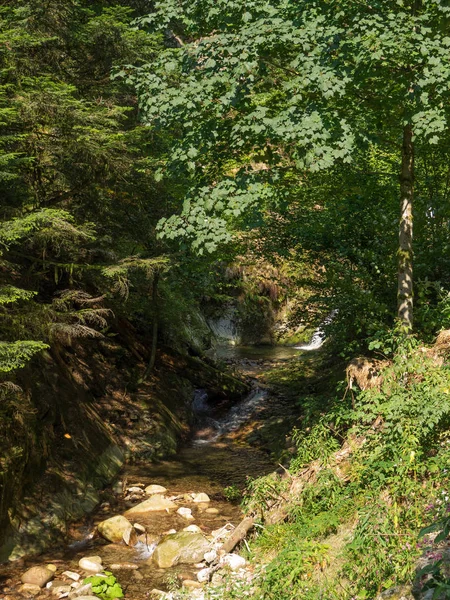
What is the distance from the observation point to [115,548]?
8.15m

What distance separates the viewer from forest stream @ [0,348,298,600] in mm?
7352

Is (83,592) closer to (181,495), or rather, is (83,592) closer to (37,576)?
(37,576)

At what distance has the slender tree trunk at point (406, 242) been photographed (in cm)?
820

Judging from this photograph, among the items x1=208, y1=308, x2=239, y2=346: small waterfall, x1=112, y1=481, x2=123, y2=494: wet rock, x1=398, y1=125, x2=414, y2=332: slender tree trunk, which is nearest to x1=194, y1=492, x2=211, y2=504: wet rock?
x1=112, y1=481, x2=123, y2=494: wet rock

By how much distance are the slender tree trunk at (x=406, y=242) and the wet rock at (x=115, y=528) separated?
17.4 ft

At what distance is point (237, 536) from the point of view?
7395mm

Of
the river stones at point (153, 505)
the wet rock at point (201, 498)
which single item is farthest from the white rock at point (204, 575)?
the wet rock at point (201, 498)

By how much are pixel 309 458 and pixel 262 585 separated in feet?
7.37

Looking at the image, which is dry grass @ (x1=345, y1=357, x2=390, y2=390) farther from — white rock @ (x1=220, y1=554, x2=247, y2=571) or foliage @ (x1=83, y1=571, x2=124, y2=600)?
A: foliage @ (x1=83, y1=571, x2=124, y2=600)

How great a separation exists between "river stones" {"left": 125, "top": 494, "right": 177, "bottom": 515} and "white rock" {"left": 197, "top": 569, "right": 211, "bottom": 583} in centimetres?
236

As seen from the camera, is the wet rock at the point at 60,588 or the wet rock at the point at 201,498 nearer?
the wet rock at the point at 60,588

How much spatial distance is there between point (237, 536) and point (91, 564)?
6.76 ft

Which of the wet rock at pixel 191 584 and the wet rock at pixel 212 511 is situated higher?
the wet rock at pixel 191 584

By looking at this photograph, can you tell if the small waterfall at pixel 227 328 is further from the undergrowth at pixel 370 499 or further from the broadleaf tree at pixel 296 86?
the undergrowth at pixel 370 499
